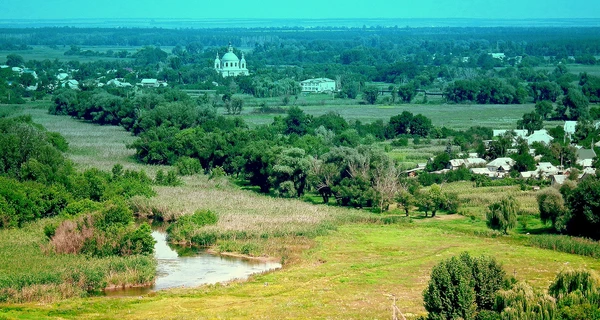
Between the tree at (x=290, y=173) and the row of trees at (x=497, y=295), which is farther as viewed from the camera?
the tree at (x=290, y=173)

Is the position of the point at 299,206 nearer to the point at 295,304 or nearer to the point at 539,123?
the point at 295,304

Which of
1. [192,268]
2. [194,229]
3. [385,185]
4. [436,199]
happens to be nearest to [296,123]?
[385,185]

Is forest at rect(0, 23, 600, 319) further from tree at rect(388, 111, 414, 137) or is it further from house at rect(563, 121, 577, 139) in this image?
house at rect(563, 121, 577, 139)

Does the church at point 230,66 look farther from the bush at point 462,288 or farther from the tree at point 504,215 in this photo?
the bush at point 462,288

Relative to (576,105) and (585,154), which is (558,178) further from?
(576,105)


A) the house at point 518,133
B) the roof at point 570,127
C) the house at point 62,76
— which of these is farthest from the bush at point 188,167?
the house at point 62,76

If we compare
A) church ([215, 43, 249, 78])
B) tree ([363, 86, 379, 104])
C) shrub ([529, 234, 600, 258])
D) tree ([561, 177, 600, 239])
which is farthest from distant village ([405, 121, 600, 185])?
church ([215, 43, 249, 78])

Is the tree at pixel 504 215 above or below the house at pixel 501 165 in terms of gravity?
above
